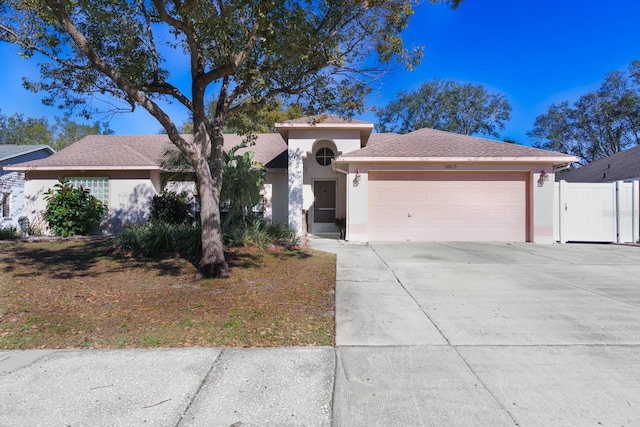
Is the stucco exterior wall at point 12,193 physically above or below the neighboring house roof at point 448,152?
below

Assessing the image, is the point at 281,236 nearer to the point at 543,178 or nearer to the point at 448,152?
the point at 448,152

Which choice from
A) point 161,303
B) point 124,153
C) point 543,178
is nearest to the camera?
point 161,303

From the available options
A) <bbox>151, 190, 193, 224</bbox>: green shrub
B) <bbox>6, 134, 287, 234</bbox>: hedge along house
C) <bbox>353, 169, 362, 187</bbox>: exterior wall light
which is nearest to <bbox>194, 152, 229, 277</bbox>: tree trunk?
<bbox>353, 169, 362, 187</bbox>: exterior wall light

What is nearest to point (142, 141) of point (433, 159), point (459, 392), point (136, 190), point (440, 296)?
point (136, 190)

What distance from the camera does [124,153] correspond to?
16.2 m

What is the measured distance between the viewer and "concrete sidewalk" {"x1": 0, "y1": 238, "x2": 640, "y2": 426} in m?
2.92

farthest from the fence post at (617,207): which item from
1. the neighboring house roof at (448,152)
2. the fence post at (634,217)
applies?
the neighboring house roof at (448,152)

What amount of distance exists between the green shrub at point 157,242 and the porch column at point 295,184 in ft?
15.3

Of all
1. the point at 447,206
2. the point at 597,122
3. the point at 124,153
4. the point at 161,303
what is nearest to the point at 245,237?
the point at 161,303

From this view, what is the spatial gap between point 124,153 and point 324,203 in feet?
29.8

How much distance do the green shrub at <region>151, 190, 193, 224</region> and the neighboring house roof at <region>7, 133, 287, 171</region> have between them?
4.18 ft

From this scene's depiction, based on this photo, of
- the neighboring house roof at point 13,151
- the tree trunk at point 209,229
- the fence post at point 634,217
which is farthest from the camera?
the neighboring house roof at point 13,151

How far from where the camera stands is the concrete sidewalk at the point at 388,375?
115 inches

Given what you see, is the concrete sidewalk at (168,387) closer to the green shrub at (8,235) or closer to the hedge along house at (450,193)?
the hedge along house at (450,193)
